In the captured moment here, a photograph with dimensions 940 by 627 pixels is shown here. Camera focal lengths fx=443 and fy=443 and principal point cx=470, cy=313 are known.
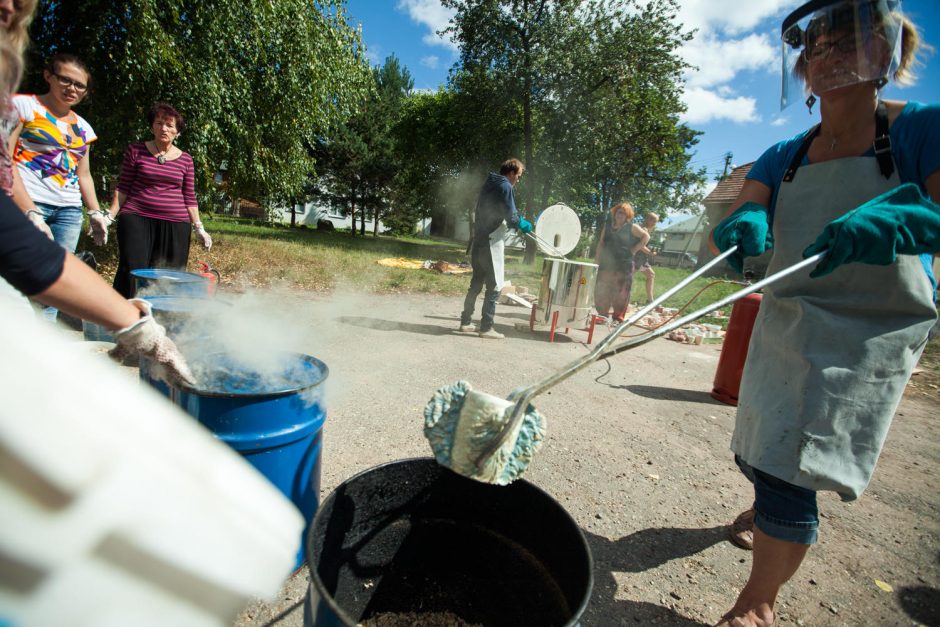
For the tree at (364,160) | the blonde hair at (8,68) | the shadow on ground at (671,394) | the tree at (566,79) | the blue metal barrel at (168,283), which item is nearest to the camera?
the blonde hair at (8,68)

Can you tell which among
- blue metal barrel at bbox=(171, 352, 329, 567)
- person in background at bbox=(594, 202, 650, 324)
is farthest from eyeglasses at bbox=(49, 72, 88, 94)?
person in background at bbox=(594, 202, 650, 324)

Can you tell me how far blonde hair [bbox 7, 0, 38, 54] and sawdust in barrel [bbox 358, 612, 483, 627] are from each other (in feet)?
7.29

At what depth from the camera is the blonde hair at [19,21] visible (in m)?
1.41

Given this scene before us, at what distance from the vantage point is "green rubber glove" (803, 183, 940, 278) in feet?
4.54

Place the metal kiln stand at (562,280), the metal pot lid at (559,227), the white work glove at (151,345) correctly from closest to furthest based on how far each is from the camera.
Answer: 1. the white work glove at (151,345)
2. the metal kiln stand at (562,280)
3. the metal pot lid at (559,227)

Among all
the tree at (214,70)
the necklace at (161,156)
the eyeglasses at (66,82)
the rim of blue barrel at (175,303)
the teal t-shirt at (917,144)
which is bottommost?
the rim of blue barrel at (175,303)

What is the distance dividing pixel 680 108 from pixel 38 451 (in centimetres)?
2500

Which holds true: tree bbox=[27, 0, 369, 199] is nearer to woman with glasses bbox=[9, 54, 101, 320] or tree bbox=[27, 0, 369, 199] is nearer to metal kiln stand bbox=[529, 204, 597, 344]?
woman with glasses bbox=[9, 54, 101, 320]

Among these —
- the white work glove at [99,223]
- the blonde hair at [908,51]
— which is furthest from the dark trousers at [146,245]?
the blonde hair at [908,51]

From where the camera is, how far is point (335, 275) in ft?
32.0

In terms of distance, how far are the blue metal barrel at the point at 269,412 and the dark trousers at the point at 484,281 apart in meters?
3.99

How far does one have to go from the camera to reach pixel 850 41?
1.60 metres

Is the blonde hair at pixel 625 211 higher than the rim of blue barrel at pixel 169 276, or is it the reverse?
the blonde hair at pixel 625 211

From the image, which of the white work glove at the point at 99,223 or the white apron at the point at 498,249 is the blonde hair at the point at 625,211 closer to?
the white apron at the point at 498,249
